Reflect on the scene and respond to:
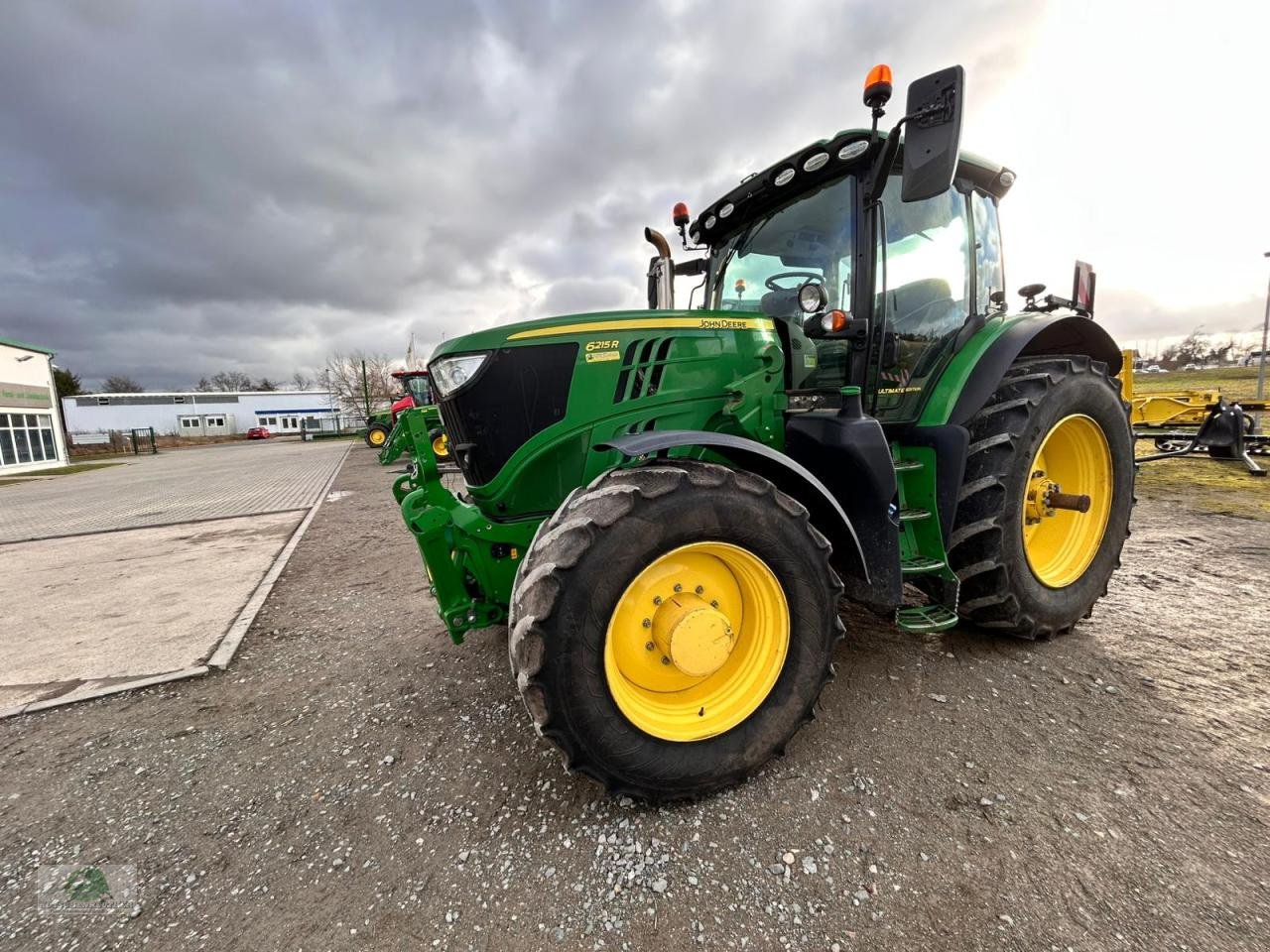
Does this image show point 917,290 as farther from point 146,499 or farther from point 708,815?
point 146,499

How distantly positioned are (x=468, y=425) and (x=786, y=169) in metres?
2.03

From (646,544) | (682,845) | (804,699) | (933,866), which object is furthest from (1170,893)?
(646,544)

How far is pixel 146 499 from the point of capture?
36.5ft

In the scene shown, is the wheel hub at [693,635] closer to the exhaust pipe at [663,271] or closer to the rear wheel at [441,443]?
the exhaust pipe at [663,271]

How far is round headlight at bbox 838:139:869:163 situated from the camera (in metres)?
2.53

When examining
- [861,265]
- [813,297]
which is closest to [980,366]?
[861,265]

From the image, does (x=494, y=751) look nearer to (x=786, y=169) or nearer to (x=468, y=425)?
(x=468, y=425)

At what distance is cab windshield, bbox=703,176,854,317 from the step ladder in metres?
0.84

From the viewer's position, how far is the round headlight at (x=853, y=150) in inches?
99.6

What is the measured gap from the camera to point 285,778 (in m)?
2.24

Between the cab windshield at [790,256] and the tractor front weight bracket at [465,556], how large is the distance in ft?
5.82

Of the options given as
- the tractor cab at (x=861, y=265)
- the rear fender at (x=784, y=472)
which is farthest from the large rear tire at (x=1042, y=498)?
the rear fender at (x=784, y=472)

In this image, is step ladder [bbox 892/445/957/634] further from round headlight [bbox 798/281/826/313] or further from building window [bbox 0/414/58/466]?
building window [bbox 0/414/58/466]

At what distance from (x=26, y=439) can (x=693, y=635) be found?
32.6m
